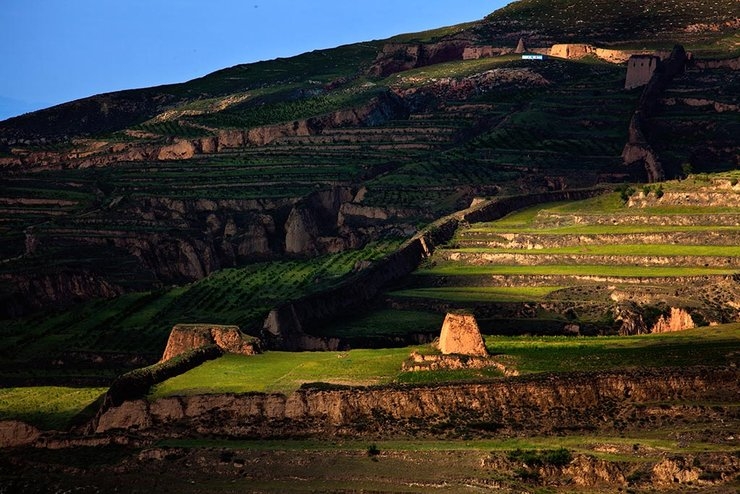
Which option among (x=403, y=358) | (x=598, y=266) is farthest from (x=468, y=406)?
(x=598, y=266)

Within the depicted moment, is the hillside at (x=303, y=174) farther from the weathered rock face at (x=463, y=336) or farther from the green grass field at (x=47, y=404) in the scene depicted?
the weathered rock face at (x=463, y=336)

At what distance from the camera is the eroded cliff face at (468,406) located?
50.7m

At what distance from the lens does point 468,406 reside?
5175 cm

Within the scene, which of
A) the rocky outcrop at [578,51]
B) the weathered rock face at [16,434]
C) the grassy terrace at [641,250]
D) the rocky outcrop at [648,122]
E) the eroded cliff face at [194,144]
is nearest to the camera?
the weathered rock face at [16,434]

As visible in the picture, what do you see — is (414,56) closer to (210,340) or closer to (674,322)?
Answer: (674,322)

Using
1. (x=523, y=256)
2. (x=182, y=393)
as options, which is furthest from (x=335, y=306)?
(x=182, y=393)

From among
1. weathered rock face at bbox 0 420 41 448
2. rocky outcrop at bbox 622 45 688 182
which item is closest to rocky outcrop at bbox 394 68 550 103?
rocky outcrop at bbox 622 45 688 182

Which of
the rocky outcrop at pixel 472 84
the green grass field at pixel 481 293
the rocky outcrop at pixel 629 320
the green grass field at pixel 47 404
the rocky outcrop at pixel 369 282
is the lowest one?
the rocky outcrop at pixel 629 320

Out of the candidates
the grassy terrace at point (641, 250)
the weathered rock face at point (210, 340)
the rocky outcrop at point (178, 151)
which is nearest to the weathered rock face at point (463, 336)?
the weathered rock face at point (210, 340)

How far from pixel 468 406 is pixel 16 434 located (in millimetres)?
13813

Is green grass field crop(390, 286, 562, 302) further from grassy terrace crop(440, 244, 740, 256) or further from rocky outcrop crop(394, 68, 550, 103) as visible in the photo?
rocky outcrop crop(394, 68, 550, 103)

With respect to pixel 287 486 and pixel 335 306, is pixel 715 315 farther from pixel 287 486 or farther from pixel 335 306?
pixel 287 486

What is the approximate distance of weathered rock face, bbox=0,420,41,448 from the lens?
54094 mm

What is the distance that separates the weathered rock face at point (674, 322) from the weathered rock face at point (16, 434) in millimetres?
26853
